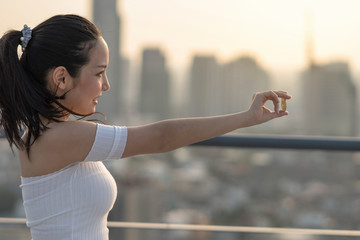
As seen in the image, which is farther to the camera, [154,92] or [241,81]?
[154,92]

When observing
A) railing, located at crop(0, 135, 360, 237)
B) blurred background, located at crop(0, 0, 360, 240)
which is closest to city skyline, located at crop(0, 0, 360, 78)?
blurred background, located at crop(0, 0, 360, 240)

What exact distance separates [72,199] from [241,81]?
43077 mm

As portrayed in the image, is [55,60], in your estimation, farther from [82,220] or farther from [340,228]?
[340,228]

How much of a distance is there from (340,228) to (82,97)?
1225mm

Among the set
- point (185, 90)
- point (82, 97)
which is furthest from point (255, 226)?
point (185, 90)

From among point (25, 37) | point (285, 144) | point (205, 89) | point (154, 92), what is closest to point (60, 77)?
point (25, 37)

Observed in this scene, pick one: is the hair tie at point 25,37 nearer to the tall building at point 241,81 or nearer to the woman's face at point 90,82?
the woman's face at point 90,82

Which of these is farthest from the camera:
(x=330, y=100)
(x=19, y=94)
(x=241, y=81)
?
(x=330, y=100)

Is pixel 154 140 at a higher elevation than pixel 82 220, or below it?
higher

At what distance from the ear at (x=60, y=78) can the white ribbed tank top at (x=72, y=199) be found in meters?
0.12

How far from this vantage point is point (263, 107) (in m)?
1.27

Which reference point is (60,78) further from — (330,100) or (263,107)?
(330,100)

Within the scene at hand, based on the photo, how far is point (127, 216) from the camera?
222 cm

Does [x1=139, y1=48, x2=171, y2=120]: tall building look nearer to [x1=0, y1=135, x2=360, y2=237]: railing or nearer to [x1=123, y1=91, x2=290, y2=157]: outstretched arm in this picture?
[x1=0, y1=135, x2=360, y2=237]: railing
